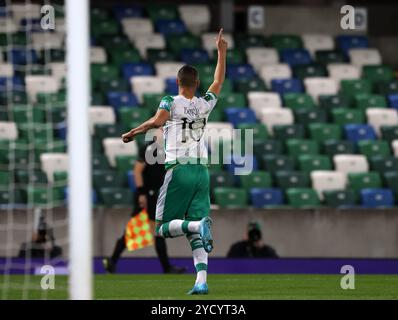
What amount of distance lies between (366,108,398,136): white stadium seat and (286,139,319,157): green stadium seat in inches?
51.1

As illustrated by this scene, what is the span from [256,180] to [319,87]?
3233 millimetres

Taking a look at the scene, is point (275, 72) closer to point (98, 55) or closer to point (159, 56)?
point (159, 56)

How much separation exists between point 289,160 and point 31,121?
3621 millimetres

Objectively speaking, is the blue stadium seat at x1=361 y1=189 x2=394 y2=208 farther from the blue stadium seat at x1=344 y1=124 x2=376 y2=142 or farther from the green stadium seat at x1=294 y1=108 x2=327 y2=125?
the green stadium seat at x1=294 y1=108 x2=327 y2=125

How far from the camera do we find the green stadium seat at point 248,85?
65.0 ft

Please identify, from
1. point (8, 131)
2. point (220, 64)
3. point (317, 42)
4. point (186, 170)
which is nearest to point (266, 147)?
point (8, 131)

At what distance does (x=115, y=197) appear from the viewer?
16.8m

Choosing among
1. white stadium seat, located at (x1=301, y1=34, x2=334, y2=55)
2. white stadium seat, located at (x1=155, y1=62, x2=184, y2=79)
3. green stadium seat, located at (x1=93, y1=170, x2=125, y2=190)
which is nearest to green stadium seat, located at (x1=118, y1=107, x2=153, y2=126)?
green stadium seat, located at (x1=93, y1=170, x2=125, y2=190)

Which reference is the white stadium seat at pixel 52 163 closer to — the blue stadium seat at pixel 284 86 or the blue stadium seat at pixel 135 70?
the blue stadium seat at pixel 135 70

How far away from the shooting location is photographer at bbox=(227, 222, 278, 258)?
50.3 feet

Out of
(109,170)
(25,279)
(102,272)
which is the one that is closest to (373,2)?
(109,170)

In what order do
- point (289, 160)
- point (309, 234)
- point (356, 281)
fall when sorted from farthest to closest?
1. point (289, 160)
2. point (309, 234)
3. point (356, 281)

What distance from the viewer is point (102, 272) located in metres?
15.0

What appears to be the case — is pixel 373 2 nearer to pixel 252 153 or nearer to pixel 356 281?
pixel 252 153
